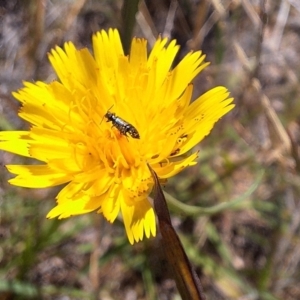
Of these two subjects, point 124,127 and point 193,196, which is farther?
point 193,196

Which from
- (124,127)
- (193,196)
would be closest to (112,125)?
(124,127)

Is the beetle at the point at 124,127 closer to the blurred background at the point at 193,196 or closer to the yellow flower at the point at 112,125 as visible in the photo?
the yellow flower at the point at 112,125

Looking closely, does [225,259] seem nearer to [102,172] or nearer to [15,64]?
[102,172]

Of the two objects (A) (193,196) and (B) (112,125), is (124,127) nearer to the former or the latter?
(B) (112,125)

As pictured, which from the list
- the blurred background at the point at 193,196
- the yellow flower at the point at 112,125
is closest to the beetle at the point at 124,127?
the yellow flower at the point at 112,125

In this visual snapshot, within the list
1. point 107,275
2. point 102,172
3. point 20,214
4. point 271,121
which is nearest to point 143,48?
point 102,172
